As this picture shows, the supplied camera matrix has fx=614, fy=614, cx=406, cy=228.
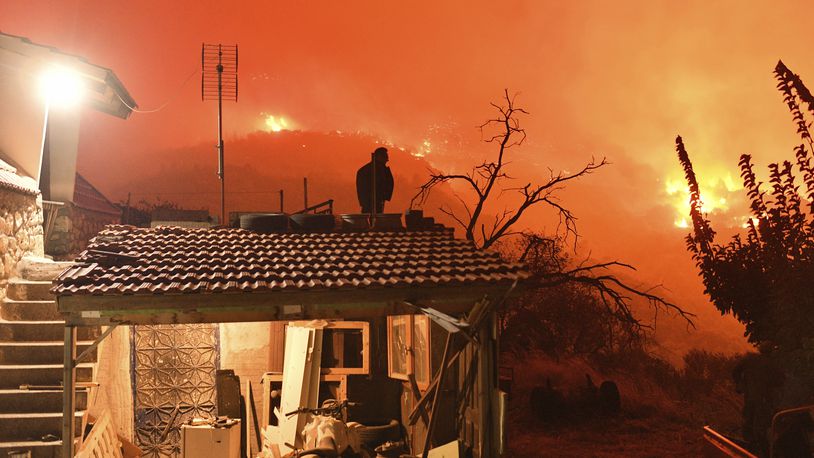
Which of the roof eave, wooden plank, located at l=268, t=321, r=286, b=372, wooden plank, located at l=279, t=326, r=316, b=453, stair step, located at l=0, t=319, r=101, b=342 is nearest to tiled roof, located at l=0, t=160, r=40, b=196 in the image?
stair step, located at l=0, t=319, r=101, b=342

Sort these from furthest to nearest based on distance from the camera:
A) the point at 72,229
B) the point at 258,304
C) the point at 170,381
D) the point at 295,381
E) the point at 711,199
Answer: the point at 711,199 < the point at 72,229 < the point at 170,381 < the point at 295,381 < the point at 258,304

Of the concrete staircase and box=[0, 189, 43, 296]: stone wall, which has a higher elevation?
box=[0, 189, 43, 296]: stone wall

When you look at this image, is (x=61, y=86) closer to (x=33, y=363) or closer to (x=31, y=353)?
(x=31, y=353)

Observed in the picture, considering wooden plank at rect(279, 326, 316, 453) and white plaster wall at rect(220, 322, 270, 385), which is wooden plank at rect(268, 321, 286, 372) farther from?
wooden plank at rect(279, 326, 316, 453)

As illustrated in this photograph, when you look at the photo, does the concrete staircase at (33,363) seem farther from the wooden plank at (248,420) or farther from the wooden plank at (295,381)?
the wooden plank at (295,381)

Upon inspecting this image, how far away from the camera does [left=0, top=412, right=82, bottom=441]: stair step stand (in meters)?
9.31

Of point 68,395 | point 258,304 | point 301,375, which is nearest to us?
point 68,395

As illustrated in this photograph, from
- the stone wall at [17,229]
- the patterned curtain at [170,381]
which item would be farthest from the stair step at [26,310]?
the patterned curtain at [170,381]

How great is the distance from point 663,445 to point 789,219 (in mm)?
6357

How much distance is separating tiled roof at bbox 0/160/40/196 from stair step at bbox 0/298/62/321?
88.0 inches

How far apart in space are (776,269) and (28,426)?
49.5 ft

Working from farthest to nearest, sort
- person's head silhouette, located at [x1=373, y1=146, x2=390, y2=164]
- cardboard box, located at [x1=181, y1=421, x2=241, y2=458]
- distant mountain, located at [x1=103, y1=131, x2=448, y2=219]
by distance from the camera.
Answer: distant mountain, located at [x1=103, y1=131, x2=448, y2=219] < person's head silhouette, located at [x1=373, y1=146, x2=390, y2=164] < cardboard box, located at [x1=181, y1=421, x2=241, y2=458]

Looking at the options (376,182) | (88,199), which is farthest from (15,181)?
(88,199)

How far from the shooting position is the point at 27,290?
1143 centimetres
